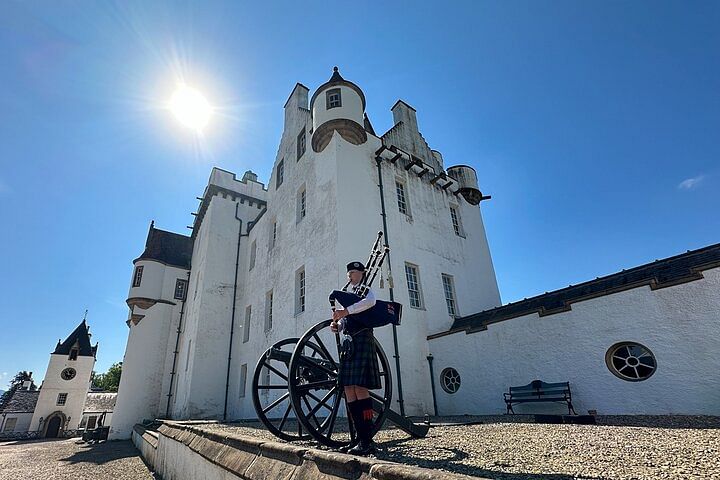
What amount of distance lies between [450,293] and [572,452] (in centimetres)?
1098

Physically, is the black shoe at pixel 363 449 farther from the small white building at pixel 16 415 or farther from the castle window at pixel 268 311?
the small white building at pixel 16 415

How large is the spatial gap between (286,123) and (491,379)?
16138mm

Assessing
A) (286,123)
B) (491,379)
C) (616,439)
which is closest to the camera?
(616,439)

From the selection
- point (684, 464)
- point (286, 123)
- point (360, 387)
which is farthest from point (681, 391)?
point (286, 123)

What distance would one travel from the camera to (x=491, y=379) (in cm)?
1021

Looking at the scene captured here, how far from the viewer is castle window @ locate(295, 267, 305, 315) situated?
44.1 ft

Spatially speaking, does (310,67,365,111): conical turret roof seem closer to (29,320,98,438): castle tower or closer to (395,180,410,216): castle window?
(395,180,410,216): castle window

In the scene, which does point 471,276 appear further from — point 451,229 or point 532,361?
point 532,361

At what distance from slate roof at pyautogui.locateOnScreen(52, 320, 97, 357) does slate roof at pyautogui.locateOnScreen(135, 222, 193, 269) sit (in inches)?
1059

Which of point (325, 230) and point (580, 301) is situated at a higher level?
point (325, 230)

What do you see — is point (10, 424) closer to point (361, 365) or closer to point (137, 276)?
point (137, 276)

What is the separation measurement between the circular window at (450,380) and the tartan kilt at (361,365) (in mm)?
8662

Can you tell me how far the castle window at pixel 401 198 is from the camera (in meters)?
14.7

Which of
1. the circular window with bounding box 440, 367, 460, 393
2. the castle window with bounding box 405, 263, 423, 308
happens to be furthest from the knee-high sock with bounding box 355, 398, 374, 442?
the castle window with bounding box 405, 263, 423, 308
